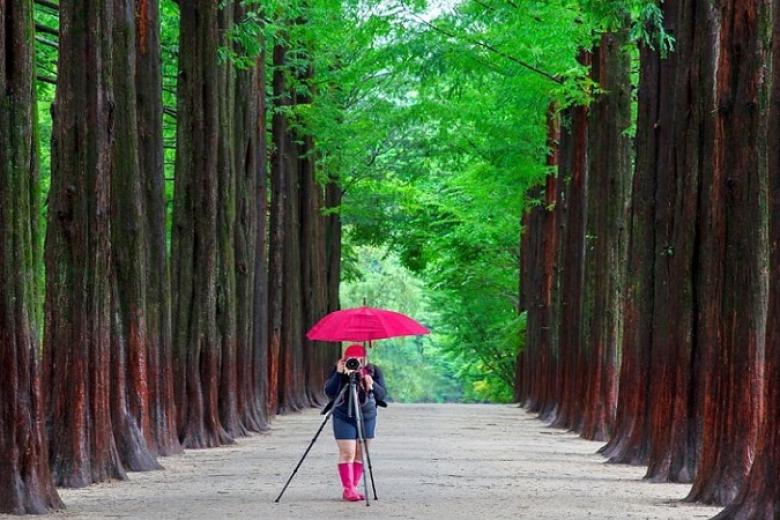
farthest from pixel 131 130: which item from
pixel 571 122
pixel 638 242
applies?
pixel 571 122

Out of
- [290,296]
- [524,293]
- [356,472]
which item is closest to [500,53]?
[290,296]

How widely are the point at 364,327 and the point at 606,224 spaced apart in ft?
43.8

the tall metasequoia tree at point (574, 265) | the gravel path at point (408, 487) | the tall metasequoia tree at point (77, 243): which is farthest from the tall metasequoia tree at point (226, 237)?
the tall metasequoia tree at point (77, 243)

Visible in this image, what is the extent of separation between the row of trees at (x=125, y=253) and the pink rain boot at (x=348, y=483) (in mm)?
2735

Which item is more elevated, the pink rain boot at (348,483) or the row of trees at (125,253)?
the row of trees at (125,253)

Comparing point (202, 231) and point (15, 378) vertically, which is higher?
point (202, 231)

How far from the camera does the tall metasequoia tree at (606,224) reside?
26.4 meters

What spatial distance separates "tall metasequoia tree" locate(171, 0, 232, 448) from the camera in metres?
23.0

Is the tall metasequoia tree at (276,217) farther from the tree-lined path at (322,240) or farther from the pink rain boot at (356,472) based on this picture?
the pink rain boot at (356,472)

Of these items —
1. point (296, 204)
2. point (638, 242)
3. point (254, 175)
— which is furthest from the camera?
point (296, 204)

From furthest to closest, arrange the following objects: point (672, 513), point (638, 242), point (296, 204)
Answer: point (296, 204) < point (638, 242) < point (672, 513)

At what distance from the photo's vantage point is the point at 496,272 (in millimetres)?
56375

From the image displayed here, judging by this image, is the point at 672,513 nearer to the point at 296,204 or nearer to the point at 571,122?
the point at 571,122

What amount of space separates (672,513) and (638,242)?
727 centimetres
